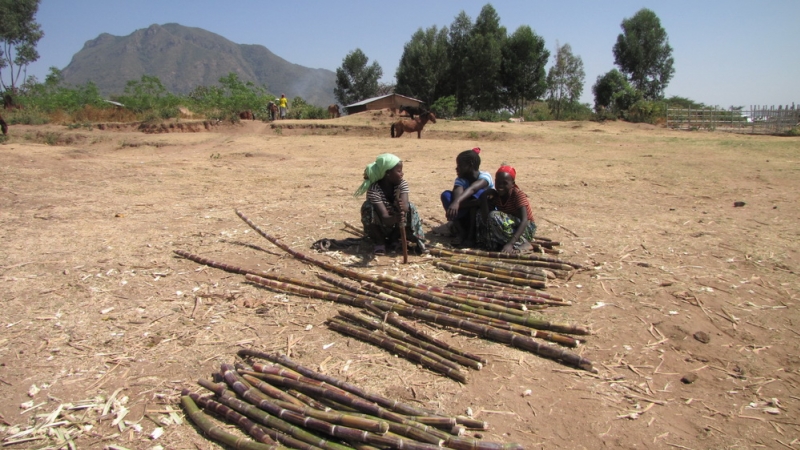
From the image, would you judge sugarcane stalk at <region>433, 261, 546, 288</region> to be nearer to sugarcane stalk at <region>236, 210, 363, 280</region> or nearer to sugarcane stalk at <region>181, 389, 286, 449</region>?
sugarcane stalk at <region>236, 210, 363, 280</region>

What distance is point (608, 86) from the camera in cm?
3294

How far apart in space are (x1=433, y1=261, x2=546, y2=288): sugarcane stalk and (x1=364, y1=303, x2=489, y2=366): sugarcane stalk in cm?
103

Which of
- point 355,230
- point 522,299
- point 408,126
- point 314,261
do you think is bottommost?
point 522,299

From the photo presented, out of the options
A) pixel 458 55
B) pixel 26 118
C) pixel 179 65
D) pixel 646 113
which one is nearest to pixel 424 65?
pixel 458 55

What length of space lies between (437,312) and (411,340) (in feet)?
1.38

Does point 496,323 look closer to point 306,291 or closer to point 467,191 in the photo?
point 306,291

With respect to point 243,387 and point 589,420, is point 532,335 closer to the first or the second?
point 589,420

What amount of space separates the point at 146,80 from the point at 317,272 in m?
23.1

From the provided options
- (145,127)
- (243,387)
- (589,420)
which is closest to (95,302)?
(243,387)

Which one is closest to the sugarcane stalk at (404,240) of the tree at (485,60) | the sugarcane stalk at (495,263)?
the sugarcane stalk at (495,263)

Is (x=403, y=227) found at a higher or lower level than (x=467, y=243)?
higher

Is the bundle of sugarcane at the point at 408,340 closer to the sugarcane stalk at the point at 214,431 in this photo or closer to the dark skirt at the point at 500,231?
the sugarcane stalk at the point at 214,431

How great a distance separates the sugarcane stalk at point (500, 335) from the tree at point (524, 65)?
3820cm

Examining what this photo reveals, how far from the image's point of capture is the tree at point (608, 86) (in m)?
32.5
